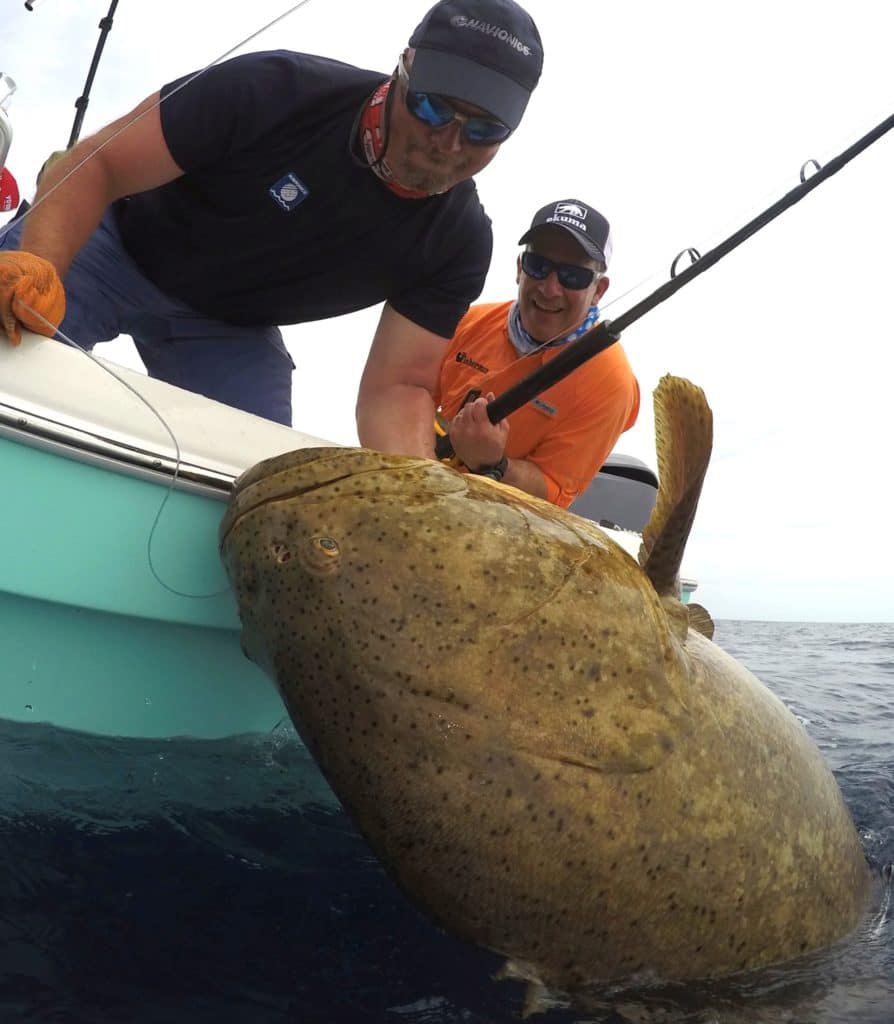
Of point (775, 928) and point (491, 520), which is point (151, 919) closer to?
point (491, 520)

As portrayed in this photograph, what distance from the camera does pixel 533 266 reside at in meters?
4.86

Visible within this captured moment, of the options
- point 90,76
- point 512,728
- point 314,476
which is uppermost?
point 90,76

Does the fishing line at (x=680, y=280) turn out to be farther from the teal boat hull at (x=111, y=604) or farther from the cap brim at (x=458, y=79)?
the teal boat hull at (x=111, y=604)

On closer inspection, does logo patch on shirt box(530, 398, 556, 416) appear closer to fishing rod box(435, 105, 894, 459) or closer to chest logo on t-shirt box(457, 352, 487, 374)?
chest logo on t-shirt box(457, 352, 487, 374)

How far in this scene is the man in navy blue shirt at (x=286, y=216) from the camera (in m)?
2.95

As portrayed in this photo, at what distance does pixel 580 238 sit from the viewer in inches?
187

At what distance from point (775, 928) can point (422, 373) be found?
246 centimetres

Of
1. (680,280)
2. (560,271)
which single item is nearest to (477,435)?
(680,280)

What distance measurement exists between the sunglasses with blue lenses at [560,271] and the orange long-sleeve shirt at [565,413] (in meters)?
0.37

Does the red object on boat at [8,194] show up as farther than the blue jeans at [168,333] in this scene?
No

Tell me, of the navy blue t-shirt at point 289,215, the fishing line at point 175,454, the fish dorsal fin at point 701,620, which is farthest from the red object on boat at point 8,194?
the fish dorsal fin at point 701,620

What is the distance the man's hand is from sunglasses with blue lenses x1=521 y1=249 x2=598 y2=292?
1192 millimetres

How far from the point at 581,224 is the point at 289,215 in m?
1.98

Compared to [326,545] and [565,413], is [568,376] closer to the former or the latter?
[565,413]
